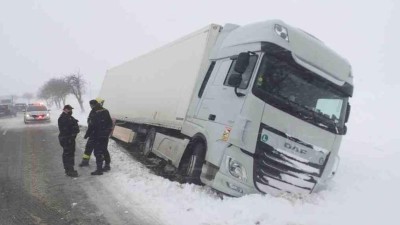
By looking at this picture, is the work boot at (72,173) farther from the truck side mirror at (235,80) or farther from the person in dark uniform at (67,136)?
the truck side mirror at (235,80)

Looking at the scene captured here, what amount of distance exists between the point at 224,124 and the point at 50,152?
25.7ft

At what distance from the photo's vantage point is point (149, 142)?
11.1m

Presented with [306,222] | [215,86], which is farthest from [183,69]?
[306,222]

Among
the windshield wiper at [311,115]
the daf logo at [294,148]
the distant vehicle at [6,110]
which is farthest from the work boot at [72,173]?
the distant vehicle at [6,110]

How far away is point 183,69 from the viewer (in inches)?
363

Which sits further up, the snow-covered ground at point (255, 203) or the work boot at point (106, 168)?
the snow-covered ground at point (255, 203)

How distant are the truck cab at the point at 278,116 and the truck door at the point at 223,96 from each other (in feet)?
0.07

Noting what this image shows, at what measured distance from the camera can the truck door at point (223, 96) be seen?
6.56m

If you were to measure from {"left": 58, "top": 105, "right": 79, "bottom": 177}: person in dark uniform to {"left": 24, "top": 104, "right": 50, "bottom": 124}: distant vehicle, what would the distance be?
20969 millimetres

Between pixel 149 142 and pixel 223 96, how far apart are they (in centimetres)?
450

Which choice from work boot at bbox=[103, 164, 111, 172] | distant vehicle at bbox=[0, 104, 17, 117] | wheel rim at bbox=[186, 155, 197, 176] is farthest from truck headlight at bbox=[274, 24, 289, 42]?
distant vehicle at bbox=[0, 104, 17, 117]

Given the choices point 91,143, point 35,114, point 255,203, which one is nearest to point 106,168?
point 91,143

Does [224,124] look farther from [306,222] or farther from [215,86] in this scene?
[306,222]

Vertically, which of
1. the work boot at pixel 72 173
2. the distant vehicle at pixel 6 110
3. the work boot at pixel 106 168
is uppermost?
the work boot at pixel 106 168
